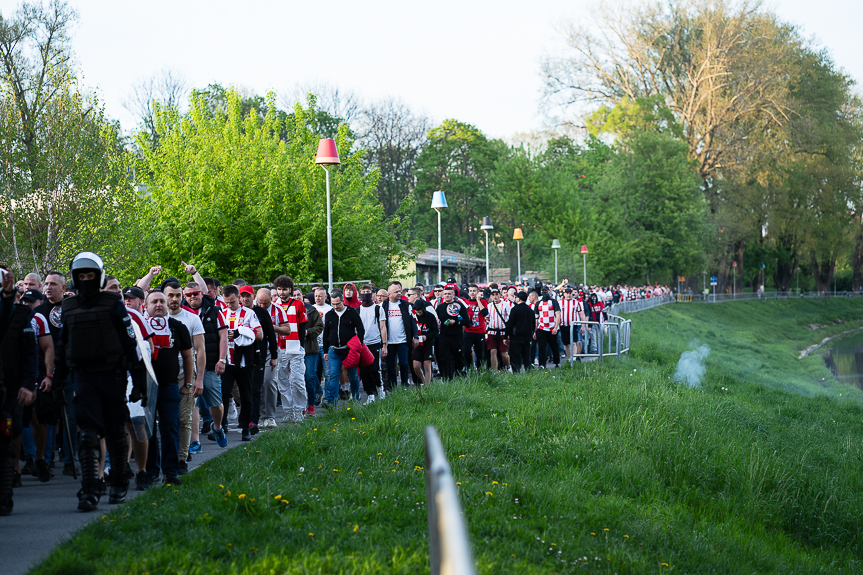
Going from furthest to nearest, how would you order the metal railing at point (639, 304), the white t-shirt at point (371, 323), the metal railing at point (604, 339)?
the metal railing at point (639, 304)
the metal railing at point (604, 339)
the white t-shirt at point (371, 323)

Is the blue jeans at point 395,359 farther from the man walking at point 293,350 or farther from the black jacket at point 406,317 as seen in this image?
the man walking at point 293,350

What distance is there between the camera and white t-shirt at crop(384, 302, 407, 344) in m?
13.3

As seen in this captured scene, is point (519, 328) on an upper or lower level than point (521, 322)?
lower

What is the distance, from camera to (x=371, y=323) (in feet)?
42.3

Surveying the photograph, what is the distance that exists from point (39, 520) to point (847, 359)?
44541mm

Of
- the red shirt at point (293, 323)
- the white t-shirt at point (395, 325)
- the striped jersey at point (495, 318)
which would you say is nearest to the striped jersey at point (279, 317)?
the red shirt at point (293, 323)

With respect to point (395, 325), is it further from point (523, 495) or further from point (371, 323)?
point (523, 495)

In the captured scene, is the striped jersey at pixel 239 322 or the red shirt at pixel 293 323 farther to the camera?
the red shirt at pixel 293 323

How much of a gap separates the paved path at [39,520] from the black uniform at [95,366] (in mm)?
260

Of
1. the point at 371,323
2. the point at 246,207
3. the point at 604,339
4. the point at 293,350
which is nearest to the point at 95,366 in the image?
the point at 293,350

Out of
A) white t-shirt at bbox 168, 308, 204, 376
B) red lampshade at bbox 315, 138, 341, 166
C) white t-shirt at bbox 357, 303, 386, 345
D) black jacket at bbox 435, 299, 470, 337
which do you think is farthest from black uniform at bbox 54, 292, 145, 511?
red lampshade at bbox 315, 138, 341, 166

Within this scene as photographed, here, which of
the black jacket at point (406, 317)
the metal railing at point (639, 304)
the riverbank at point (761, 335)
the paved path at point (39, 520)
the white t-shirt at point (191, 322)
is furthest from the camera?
the metal railing at point (639, 304)

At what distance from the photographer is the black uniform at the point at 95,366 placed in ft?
21.0

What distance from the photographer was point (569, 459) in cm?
898
